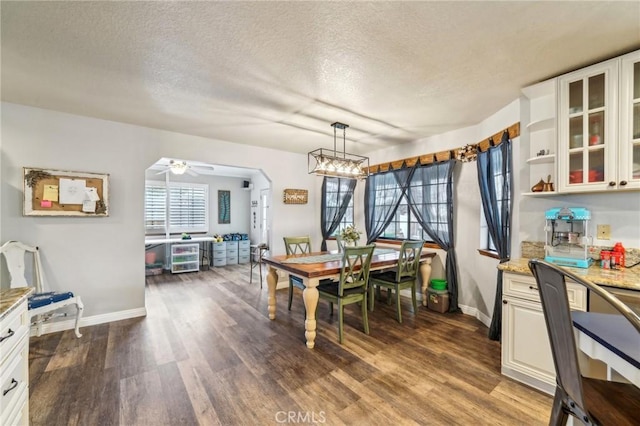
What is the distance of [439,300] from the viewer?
366 cm

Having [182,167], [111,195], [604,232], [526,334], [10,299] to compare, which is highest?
[182,167]

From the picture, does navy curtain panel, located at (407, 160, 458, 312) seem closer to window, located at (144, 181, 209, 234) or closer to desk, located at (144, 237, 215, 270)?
desk, located at (144, 237, 215, 270)

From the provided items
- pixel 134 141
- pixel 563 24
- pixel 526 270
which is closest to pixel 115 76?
pixel 134 141

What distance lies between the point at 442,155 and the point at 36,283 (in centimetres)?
520

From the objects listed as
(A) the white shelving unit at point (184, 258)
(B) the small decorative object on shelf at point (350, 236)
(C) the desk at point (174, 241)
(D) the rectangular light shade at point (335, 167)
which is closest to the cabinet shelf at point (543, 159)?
(D) the rectangular light shade at point (335, 167)

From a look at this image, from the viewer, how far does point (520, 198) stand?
8.95ft

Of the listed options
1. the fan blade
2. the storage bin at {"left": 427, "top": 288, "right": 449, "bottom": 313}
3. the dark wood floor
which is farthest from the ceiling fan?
the storage bin at {"left": 427, "top": 288, "right": 449, "bottom": 313}

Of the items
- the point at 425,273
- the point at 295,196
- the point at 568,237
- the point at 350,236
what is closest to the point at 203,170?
the point at 295,196

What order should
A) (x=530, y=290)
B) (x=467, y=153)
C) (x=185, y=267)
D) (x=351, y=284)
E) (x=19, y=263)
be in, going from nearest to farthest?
(x=530, y=290) < (x=19, y=263) < (x=351, y=284) < (x=467, y=153) < (x=185, y=267)

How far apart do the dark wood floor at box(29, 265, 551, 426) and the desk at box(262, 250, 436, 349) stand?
0.24 m

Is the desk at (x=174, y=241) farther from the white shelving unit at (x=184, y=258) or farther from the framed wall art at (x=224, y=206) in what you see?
the framed wall art at (x=224, y=206)

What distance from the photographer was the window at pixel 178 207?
6637 millimetres

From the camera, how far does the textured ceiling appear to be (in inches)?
62.5

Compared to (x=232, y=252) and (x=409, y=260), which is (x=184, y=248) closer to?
(x=232, y=252)
